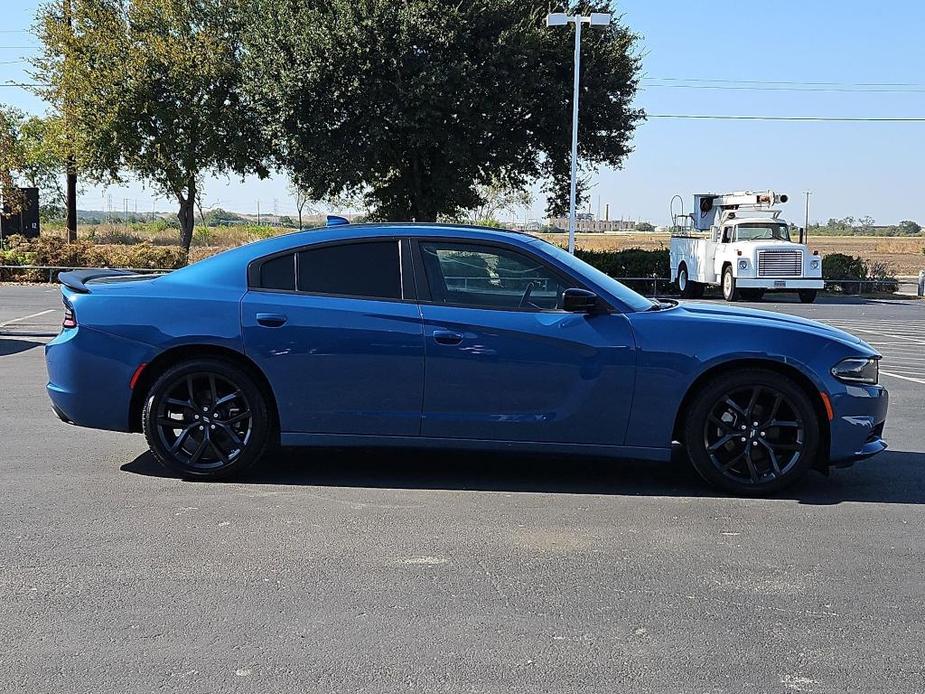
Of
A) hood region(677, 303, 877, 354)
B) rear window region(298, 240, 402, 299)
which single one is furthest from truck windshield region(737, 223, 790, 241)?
rear window region(298, 240, 402, 299)

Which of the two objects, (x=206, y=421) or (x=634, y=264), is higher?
(x=634, y=264)

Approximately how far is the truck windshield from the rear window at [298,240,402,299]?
21.3 m

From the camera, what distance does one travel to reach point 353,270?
5984 mm

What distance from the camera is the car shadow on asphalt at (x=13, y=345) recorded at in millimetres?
12039

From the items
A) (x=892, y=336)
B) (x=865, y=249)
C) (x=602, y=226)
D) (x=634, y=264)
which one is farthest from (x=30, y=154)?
(x=602, y=226)

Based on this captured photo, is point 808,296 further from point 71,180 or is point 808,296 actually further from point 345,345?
point 71,180

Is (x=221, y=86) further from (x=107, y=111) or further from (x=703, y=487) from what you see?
(x=703, y=487)

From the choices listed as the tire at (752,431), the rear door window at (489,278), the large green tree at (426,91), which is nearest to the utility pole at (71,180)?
the large green tree at (426,91)

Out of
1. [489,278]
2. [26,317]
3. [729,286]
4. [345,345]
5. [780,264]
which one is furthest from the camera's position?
[729,286]

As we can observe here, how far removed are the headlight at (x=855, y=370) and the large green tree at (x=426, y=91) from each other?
71.6 ft

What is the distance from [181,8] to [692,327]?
33.3 meters

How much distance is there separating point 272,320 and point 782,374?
3091mm

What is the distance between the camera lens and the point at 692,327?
5.76 m

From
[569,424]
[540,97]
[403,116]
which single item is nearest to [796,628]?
[569,424]
